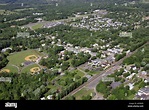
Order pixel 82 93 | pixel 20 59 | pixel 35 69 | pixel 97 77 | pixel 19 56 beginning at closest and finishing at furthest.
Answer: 1. pixel 82 93
2. pixel 97 77
3. pixel 35 69
4. pixel 20 59
5. pixel 19 56

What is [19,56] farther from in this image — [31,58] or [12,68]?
[12,68]

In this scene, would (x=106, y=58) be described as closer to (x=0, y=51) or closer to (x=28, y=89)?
(x=28, y=89)

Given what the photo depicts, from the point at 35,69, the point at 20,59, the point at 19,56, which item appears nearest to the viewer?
the point at 35,69

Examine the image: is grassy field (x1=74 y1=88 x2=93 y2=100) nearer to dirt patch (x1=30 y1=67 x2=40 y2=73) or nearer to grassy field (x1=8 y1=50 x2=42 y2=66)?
dirt patch (x1=30 y1=67 x2=40 y2=73)

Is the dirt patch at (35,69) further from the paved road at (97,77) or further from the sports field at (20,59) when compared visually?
the paved road at (97,77)

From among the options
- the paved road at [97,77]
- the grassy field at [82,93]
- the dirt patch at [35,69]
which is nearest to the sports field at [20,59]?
the dirt patch at [35,69]

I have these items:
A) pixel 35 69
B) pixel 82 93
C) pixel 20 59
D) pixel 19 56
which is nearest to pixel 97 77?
pixel 82 93

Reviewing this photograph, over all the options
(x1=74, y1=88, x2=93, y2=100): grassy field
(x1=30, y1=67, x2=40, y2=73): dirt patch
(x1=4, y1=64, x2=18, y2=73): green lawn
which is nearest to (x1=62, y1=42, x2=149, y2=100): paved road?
(x1=74, y1=88, x2=93, y2=100): grassy field

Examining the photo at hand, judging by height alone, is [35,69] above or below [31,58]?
below
